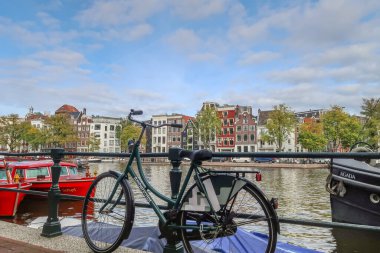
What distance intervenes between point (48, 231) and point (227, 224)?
2.61 metres

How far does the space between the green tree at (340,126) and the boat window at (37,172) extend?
55423 mm

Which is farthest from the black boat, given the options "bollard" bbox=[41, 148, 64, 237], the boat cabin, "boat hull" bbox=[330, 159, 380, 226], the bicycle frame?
the boat cabin

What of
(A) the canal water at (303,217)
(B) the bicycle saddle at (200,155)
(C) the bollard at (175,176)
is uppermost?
(B) the bicycle saddle at (200,155)

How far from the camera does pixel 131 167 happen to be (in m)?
3.80

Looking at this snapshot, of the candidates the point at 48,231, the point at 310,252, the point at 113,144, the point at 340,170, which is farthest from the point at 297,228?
the point at 113,144

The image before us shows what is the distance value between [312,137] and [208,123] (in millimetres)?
21618

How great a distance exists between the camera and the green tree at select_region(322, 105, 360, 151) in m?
62.1

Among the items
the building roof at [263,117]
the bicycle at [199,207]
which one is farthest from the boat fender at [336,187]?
the building roof at [263,117]

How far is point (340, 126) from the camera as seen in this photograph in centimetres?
6297

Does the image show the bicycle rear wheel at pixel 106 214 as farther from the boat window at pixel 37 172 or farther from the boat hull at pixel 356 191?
the boat window at pixel 37 172

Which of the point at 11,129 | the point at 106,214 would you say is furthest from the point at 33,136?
the point at 106,214

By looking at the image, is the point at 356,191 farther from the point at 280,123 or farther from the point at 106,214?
the point at 280,123

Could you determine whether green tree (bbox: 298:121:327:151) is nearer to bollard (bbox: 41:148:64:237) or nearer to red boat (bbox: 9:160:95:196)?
red boat (bbox: 9:160:95:196)

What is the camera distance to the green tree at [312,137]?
66.8 metres
